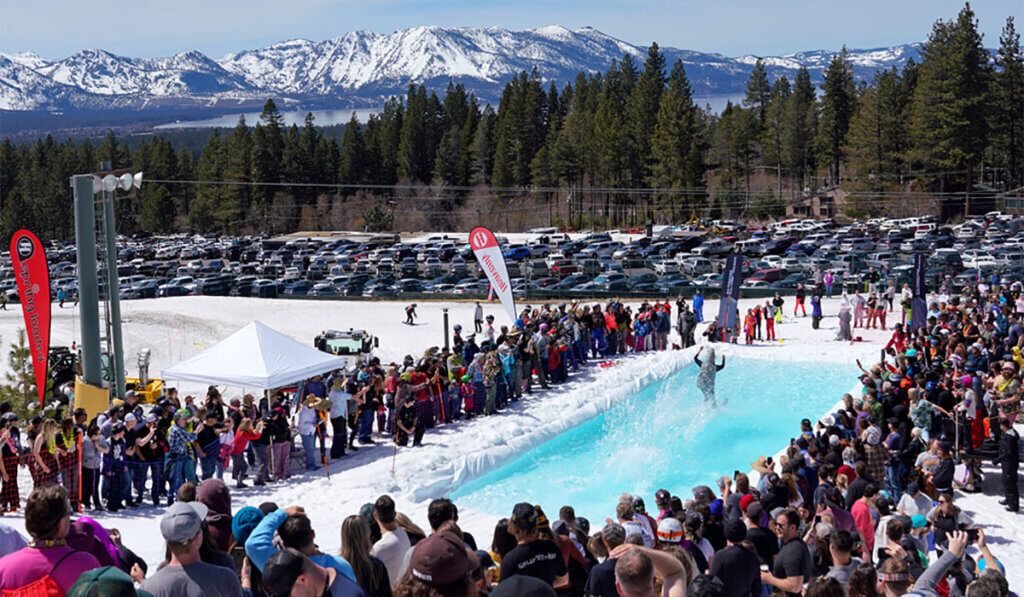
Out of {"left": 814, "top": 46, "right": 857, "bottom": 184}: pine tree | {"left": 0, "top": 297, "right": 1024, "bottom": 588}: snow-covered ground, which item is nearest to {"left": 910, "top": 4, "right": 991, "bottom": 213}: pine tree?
{"left": 814, "top": 46, "right": 857, "bottom": 184}: pine tree

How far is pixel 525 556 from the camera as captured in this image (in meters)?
5.91

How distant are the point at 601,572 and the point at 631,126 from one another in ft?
305

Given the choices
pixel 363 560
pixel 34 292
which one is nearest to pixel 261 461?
pixel 34 292

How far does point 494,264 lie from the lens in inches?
874

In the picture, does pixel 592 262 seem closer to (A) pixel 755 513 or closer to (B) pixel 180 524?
(A) pixel 755 513

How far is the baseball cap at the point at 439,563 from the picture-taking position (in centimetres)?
468

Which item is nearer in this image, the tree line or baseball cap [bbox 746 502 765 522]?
baseball cap [bbox 746 502 765 522]

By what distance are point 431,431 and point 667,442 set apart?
467 cm

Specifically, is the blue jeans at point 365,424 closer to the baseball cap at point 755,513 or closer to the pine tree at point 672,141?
the baseball cap at point 755,513

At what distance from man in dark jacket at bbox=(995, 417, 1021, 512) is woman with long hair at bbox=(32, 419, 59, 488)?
12.2m

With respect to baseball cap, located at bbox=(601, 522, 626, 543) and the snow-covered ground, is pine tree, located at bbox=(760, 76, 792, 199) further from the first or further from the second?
baseball cap, located at bbox=(601, 522, 626, 543)

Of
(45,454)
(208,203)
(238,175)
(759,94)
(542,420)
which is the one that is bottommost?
(542,420)

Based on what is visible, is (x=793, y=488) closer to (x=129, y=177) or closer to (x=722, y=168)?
(x=129, y=177)

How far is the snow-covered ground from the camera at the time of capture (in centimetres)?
1214
